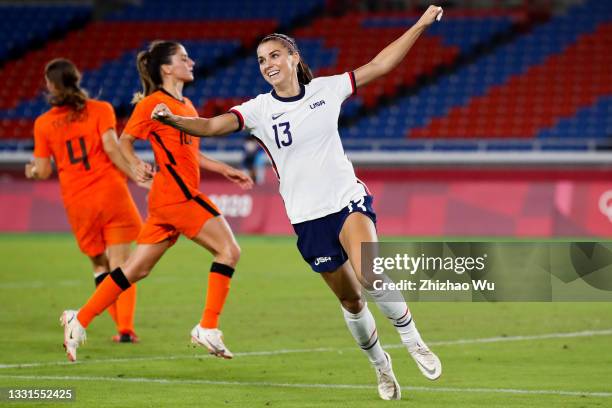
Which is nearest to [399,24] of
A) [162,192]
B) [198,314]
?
[198,314]

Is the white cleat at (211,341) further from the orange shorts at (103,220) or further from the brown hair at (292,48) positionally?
the brown hair at (292,48)

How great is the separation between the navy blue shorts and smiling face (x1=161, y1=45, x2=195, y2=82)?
102 inches

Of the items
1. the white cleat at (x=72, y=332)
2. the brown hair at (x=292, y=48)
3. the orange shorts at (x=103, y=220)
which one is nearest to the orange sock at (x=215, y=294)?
the white cleat at (x=72, y=332)

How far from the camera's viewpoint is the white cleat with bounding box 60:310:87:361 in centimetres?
899

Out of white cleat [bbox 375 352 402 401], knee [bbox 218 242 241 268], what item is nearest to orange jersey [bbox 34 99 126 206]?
knee [bbox 218 242 241 268]

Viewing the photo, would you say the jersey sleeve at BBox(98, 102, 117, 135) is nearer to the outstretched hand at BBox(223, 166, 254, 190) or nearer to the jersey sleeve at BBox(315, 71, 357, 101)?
the outstretched hand at BBox(223, 166, 254, 190)

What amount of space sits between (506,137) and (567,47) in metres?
4.44

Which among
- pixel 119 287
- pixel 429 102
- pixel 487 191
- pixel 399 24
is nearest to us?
pixel 119 287

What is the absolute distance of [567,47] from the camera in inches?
1382

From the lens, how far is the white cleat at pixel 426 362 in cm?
763

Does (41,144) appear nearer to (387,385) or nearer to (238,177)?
(238,177)

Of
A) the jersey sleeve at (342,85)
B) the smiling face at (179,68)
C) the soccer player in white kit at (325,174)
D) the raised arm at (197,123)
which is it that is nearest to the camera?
the raised arm at (197,123)

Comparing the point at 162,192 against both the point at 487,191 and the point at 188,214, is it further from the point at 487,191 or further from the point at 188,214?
the point at 487,191

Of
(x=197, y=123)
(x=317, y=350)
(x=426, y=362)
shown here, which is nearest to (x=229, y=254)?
(x=317, y=350)
